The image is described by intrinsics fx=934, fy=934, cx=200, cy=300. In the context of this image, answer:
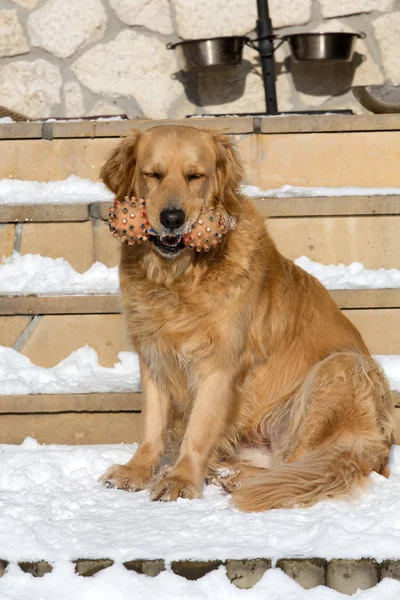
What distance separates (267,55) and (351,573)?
4873 millimetres

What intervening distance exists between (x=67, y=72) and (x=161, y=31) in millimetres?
783

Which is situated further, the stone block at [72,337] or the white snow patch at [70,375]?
the stone block at [72,337]

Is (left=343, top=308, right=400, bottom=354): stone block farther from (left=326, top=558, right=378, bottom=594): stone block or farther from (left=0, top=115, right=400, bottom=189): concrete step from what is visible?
(left=326, top=558, right=378, bottom=594): stone block

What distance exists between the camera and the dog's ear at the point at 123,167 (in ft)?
12.4

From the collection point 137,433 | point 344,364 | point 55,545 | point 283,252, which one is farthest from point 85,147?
point 55,545

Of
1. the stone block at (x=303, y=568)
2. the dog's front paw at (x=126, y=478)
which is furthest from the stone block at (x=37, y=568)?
the dog's front paw at (x=126, y=478)

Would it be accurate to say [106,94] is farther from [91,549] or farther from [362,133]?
[91,549]

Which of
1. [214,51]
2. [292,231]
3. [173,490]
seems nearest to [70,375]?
[173,490]

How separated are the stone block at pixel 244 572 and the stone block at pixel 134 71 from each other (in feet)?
16.5

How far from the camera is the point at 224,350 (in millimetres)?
3607

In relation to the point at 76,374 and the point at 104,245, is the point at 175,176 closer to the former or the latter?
the point at 76,374

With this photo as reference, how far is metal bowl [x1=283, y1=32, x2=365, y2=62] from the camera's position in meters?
6.58

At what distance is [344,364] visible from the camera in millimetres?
3672

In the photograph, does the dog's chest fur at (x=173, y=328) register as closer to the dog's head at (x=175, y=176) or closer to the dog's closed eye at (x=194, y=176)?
the dog's head at (x=175, y=176)
